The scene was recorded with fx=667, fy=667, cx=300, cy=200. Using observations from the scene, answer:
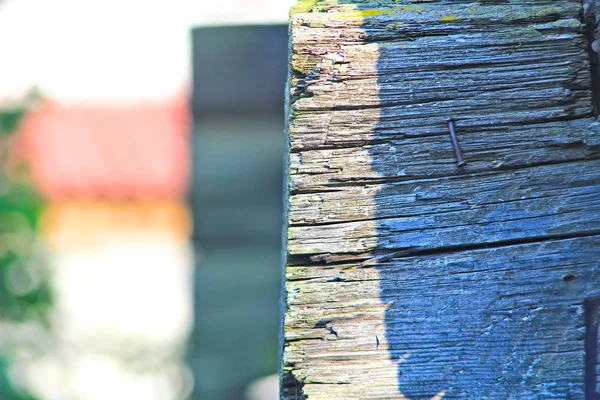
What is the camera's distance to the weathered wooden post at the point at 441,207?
1415mm

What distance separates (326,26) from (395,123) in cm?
27

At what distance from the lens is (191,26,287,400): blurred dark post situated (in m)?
4.79

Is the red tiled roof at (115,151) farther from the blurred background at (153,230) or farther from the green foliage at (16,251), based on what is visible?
the green foliage at (16,251)

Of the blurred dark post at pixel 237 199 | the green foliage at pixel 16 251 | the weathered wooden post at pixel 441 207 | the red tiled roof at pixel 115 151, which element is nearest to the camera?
the weathered wooden post at pixel 441 207

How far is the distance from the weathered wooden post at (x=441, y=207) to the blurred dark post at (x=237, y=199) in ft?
10.3

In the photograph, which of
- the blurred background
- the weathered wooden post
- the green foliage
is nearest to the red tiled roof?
the blurred background

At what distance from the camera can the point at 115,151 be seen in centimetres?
764

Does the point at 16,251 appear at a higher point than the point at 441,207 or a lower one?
lower

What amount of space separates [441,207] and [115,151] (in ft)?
21.8

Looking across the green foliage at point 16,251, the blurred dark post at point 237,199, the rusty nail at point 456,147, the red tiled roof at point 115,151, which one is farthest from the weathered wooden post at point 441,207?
the red tiled roof at point 115,151

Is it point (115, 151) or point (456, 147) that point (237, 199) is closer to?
point (115, 151)

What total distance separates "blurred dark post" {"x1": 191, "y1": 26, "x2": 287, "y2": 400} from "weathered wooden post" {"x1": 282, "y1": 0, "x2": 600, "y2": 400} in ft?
10.3

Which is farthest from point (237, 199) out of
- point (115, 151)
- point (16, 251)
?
point (115, 151)

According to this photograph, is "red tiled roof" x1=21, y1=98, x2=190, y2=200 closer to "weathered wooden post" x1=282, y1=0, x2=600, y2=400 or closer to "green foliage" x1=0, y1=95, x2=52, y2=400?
"green foliage" x1=0, y1=95, x2=52, y2=400
